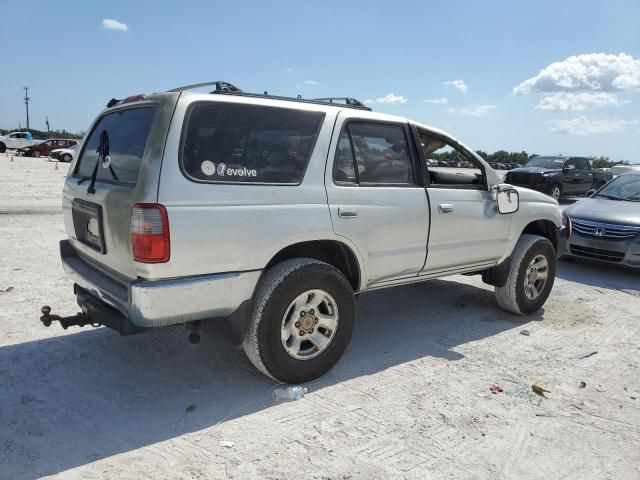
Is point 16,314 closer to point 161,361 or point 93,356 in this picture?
point 93,356

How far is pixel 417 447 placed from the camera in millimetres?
2918

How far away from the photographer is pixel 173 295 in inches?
115

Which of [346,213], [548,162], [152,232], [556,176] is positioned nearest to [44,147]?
[548,162]

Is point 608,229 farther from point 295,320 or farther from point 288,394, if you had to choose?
point 288,394

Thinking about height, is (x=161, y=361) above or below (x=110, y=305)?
below

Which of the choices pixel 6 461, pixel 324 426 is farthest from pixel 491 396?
pixel 6 461

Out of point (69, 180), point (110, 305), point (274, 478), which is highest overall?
point (69, 180)

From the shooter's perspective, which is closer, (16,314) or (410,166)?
(410,166)

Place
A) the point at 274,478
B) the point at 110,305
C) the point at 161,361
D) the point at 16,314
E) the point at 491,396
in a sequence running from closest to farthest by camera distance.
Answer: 1. the point at 274,478
2. the point at 110,305
3. the point at 491,396
4. the point at 161,361
5. the point at 16,314

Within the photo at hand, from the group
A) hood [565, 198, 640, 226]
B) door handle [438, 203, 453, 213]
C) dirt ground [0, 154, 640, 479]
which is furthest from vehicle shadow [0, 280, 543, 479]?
hood [565, 198, 640, 226]

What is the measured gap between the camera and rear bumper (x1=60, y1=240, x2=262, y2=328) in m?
2.88

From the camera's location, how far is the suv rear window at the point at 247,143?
9.96ft

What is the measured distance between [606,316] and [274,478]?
14.3ft

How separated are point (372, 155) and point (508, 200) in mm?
1644
